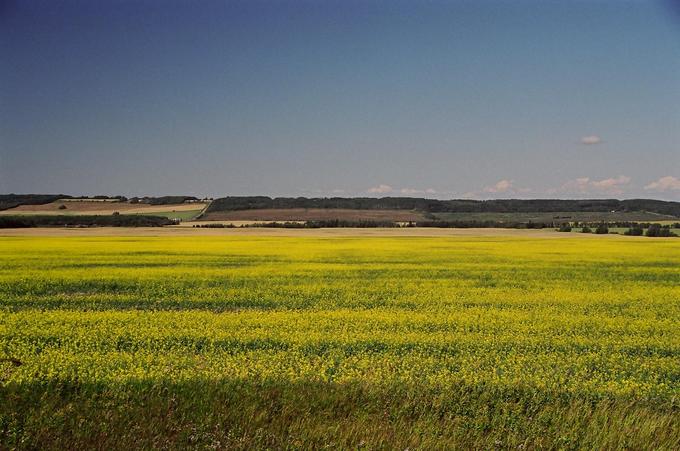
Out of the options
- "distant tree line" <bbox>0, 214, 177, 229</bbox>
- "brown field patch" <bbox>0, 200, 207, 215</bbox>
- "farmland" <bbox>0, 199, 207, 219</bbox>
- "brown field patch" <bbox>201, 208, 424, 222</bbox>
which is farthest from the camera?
"brown field patch" <bbox>201, 208, 424, 222</bbox>

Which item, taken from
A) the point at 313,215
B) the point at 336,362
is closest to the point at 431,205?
the point at 313,215

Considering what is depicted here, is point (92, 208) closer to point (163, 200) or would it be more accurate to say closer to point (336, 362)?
point (163, 200)

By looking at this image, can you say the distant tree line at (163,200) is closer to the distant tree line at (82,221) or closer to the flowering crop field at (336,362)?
the distant tree line at (82,221)

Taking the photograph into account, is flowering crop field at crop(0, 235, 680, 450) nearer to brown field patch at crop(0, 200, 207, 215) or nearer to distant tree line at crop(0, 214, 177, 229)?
distant tree line at crop(0, 214, 177, 229)

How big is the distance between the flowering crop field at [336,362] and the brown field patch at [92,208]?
4601 cm

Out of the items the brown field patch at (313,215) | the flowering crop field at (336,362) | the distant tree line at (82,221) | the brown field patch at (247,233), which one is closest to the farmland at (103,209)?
the distant tree line at (82,221)

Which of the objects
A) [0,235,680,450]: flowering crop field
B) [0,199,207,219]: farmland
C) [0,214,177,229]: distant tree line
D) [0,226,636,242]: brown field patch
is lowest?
[0,235,680,450]: flowering crop field

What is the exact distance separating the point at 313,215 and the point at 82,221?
90.8 ft

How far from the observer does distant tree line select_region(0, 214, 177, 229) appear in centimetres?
6054

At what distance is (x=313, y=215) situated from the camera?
3073 inches

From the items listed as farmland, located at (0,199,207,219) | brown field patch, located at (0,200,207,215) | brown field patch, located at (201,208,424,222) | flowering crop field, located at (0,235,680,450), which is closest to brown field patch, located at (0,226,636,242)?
A: brown field patch, located at (0,200,207,215)

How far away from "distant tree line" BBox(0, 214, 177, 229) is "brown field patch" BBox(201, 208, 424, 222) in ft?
20.7

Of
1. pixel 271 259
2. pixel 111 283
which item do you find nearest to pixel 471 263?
pixel 271 259

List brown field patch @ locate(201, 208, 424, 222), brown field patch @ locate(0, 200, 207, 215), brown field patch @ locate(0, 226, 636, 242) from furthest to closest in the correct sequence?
brown field patch @ locate(201, 208, 424, 222) → brown field patch @ locate(0, 200, 207, 215) → brown field patch @ locate(0, 226, 636, 242)
